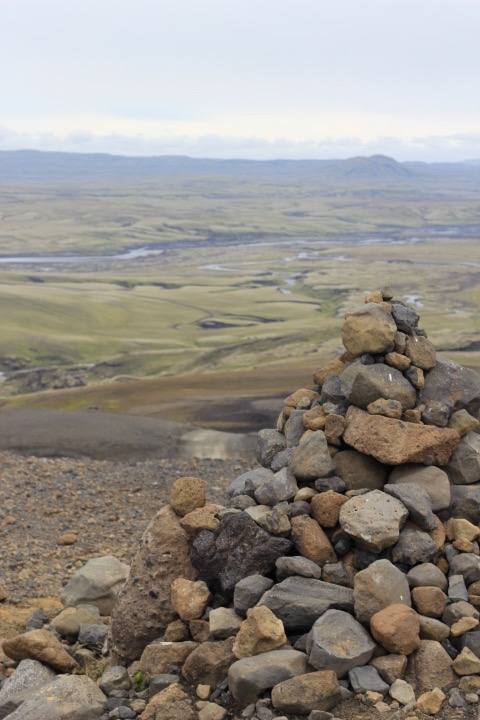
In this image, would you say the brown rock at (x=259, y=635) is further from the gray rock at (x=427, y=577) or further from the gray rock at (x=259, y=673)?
the gray rock at (x=427, y=577)

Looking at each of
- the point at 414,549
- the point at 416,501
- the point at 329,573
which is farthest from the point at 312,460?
the point at 414,549

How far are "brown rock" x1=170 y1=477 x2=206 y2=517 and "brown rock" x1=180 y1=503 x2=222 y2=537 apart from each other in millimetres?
218

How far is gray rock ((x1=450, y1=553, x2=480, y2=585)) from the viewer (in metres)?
10.7

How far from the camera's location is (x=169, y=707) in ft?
31.9

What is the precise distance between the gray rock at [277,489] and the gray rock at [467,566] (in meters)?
2.64

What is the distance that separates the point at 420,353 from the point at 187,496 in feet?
15.2

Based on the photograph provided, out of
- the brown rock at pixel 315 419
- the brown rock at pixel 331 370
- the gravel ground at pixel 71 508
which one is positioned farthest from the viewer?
the gravel ground at pixel 71 508

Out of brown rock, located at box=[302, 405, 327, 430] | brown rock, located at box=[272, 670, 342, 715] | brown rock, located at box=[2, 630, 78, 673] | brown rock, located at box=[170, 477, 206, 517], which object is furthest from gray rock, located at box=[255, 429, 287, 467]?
brown rock, located at box=[272, 670, 342, 715]

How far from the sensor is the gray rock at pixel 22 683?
33.7ft

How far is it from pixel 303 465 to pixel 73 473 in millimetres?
15856

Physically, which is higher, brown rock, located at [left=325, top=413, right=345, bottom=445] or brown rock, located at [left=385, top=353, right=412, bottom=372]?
brown rock, located at [left=385, top=353, right=412, bottom=372]

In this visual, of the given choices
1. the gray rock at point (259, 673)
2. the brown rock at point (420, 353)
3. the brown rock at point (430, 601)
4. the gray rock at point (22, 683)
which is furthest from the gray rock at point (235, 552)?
the brown rock at point (420, 353)

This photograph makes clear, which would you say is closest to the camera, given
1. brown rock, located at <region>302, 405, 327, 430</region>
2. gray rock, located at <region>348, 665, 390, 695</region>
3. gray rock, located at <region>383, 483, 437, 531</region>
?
gray rock, located at <region>348, 665, 390, 695</region>

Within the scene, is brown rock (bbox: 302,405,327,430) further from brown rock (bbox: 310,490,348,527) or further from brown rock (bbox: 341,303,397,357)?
brown rock (bbox: 310,490,348,527)
